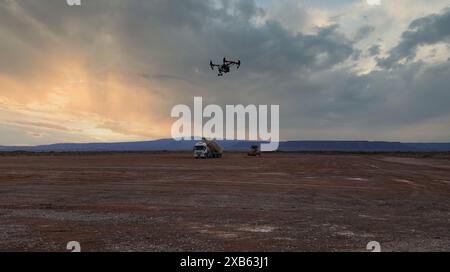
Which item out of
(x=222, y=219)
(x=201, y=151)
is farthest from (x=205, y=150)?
(x=222, y=219)

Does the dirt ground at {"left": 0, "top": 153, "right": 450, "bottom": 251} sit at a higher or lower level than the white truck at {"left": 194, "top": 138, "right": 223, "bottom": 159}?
lower

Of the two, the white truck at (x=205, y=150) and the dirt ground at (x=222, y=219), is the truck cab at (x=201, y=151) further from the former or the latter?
the dirt ground at (x=222, y=219)

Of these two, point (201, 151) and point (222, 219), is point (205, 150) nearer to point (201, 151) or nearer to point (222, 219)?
point (201, 151)

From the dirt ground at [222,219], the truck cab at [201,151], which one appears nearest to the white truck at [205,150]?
the truck cab at [201,151]

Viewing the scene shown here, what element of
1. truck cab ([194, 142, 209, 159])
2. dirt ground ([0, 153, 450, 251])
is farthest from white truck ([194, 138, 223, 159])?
dirt ground ([0, 153, 450, 251])

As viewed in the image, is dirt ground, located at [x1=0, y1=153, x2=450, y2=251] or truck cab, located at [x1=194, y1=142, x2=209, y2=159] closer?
dirt ground, located at [x1=0, y1=153, x2=450, y2=251]

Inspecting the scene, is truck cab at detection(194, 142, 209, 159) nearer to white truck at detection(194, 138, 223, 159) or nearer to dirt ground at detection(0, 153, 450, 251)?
white truck at detection(194, 138, 223, 159)

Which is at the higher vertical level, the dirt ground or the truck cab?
the truck cab
